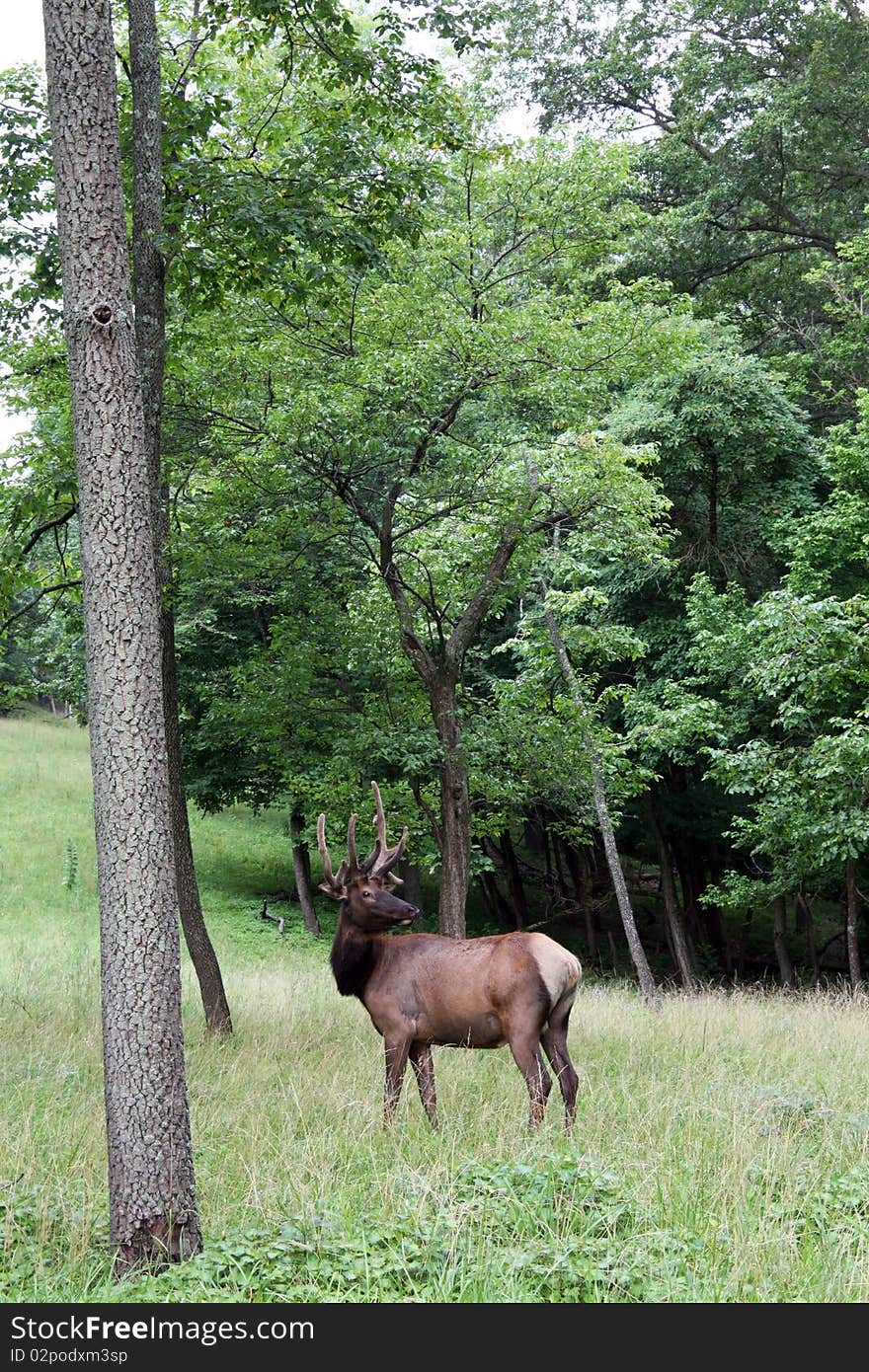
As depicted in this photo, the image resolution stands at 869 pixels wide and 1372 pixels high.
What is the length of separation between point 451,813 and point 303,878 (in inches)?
525

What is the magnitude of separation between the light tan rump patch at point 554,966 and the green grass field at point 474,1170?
806mm

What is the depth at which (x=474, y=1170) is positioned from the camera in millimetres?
6000

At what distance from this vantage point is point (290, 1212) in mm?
5484

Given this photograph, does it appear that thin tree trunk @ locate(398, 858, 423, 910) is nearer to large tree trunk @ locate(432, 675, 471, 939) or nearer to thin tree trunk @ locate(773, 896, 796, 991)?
thin tree trunk @ locate(773, 896, 796, 991)

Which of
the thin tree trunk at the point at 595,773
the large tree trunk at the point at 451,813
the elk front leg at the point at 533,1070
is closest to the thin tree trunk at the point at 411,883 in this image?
the thin tree trunk at the point at 595,773

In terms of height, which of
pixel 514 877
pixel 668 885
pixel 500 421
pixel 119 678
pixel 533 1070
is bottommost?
pixel 514 877

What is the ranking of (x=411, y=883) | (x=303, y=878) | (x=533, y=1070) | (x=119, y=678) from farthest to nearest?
1. (x=411, y=883)
2. (x=303, y=878)
3. (x=533, y=1070)
4. (x=119, y=678)

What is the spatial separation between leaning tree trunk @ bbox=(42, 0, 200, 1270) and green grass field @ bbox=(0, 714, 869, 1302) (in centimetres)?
39

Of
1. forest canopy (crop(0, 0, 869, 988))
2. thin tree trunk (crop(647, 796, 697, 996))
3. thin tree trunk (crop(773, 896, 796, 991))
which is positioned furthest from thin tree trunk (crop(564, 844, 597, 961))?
thin tree trunk (crop(773, 896, 796, 991))

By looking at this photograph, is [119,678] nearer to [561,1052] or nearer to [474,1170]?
[474,1170]

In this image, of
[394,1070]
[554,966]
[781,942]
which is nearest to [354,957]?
[394,1070]

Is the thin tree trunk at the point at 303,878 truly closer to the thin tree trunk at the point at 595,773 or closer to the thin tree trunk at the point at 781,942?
the thin tree trunk at the point at 595,773

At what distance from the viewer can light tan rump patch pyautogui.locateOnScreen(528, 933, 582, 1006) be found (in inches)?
303
